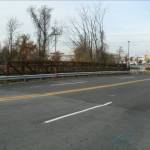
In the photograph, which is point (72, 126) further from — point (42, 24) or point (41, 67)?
point (42, 24)

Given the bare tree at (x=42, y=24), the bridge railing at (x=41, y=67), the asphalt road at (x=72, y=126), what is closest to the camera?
the asphalt road at (x=72, y=126)

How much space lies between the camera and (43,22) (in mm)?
74312

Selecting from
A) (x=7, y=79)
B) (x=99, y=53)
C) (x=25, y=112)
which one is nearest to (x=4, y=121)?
(x=25, y=112)

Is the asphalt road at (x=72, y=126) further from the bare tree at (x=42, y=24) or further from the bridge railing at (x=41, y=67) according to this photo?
the bare tree at (x=42, y=24)

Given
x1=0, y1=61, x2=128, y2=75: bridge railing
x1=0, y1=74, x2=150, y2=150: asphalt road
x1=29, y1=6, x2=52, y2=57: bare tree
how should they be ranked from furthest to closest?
x1=29, y1=6, x2=52, y2=57: bare tree → x1=0, y1=61, x2=128, y2=75: bridge railing → x1=0, y1=74, x2=150, y2=150: asphalt road

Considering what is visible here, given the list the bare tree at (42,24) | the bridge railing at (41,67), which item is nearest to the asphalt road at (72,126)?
the bridge railing at (41,67)

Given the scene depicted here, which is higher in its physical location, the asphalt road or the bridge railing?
the bridge railing

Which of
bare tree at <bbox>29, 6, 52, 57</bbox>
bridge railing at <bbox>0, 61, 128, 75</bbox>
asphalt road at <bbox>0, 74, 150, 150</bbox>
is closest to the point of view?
asphalt road at <bbox>0, 74, 150, 150</bbox>

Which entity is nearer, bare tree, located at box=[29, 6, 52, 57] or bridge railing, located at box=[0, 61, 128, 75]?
bridge railing, located at box=[0, 61, 128, 75]

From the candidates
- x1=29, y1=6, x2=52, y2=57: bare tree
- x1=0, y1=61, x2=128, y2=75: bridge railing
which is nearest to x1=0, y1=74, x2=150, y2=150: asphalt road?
x1=0, y1=61, x2=128, y2=75: bridge railing

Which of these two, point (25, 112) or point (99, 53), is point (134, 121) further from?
point (99, 53)

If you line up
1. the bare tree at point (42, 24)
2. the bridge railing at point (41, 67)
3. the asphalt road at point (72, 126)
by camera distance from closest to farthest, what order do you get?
the asphalt road at point (72, 126), the bridge railing at point (41, 67), the bare tree at point (42, 24)

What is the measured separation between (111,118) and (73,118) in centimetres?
125

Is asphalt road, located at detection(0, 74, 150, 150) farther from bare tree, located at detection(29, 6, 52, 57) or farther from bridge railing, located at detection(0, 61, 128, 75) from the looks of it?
bare tree, located at detection(29, 6, 52, 57)
